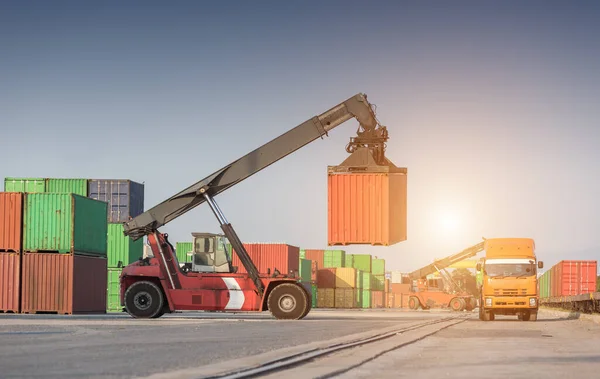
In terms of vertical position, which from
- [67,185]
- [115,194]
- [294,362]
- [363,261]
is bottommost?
[363,261]

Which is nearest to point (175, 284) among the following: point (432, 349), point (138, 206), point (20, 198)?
point (20, 198)

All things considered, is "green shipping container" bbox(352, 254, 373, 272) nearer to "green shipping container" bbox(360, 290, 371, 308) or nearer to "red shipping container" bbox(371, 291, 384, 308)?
"red shipping container" bbox(371, 291, 384, 308)

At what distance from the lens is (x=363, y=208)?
1313 inches

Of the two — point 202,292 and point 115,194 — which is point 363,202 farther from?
point 115,194

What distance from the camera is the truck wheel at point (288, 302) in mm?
30938

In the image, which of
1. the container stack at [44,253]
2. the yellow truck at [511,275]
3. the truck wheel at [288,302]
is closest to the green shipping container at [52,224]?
the container stack at [44,253]

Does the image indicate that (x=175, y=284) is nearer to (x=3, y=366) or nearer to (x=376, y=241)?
(x=376, y=241)

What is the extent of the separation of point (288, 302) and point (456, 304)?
96.8ft

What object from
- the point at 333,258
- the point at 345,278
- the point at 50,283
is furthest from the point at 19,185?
the point at 333,258

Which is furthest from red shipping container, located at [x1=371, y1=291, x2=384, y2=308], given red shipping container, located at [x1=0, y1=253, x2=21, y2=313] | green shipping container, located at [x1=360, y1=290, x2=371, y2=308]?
red shipping container, located at [x1=0, y1=253, x2=21, y2=313]

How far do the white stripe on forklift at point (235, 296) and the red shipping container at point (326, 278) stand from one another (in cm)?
5407

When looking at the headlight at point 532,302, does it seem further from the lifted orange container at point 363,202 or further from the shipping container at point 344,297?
the shipping container at point 344,297

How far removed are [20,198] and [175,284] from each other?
9.80 m

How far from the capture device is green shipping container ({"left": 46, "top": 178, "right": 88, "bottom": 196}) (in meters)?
54.6
